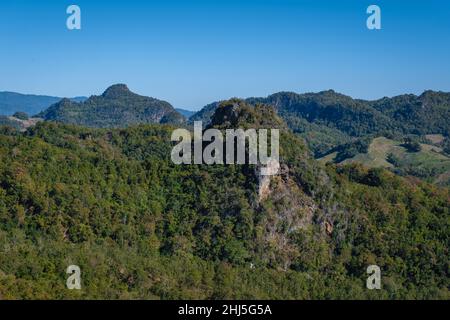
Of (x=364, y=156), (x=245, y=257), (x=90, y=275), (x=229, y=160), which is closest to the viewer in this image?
(x=90, y=275)

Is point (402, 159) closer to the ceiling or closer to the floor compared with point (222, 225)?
closer to the ceiling

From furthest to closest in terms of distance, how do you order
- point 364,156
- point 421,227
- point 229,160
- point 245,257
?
point 364,156 → point 229,160 → point 421,227 → point 245,257

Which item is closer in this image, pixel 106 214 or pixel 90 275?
pixel 90 275

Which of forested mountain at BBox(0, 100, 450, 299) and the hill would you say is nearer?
forested mountain at BBox(0, 100, 450, 299)

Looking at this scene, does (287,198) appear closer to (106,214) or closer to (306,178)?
(306,178)

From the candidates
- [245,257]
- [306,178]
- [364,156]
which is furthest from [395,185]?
[364,156]

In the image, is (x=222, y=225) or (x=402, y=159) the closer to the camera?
(x=222, y=225)

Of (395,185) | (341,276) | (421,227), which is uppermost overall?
(395,185)

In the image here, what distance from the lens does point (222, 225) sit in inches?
2215

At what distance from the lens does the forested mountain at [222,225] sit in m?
46.8

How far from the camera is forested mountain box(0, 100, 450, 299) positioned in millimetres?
46750

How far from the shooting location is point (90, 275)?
43281 mm

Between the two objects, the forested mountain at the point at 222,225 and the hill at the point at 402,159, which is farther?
the hill at the point at 402,159

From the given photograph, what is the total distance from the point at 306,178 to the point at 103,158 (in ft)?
78.4
